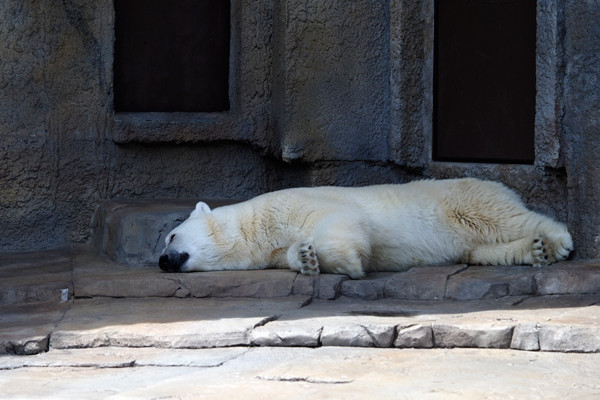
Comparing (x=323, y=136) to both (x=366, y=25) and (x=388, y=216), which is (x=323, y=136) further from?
(x=388, y=216)

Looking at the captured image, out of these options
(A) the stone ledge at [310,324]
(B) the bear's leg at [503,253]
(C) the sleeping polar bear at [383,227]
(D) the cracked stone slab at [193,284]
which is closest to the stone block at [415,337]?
(A) the stone ledge at [310,324]

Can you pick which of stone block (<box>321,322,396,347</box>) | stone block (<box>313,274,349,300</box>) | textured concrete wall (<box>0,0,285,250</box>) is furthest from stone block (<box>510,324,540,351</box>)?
textured concrete wall (<box>0,0,285,250</box>)

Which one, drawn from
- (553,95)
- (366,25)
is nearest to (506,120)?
(553,95)

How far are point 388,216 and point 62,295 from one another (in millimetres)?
1947

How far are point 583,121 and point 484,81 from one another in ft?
3.89

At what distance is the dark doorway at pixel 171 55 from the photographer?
7594mm

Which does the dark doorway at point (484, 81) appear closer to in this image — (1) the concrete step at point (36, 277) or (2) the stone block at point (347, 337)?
(2) the stone block at point (347, 337)

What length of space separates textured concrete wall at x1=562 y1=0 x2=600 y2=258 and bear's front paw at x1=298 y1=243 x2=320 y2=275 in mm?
1497

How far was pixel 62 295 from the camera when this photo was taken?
5.66 m

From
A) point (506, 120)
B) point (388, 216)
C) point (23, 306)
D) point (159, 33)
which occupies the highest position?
point (159, 33)

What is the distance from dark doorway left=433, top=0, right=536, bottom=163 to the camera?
648 centimetres

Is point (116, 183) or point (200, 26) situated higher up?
point (200, 26)

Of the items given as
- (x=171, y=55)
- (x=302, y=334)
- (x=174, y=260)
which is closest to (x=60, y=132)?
(x=171, y=55)

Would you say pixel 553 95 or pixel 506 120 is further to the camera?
pixel 506 120
